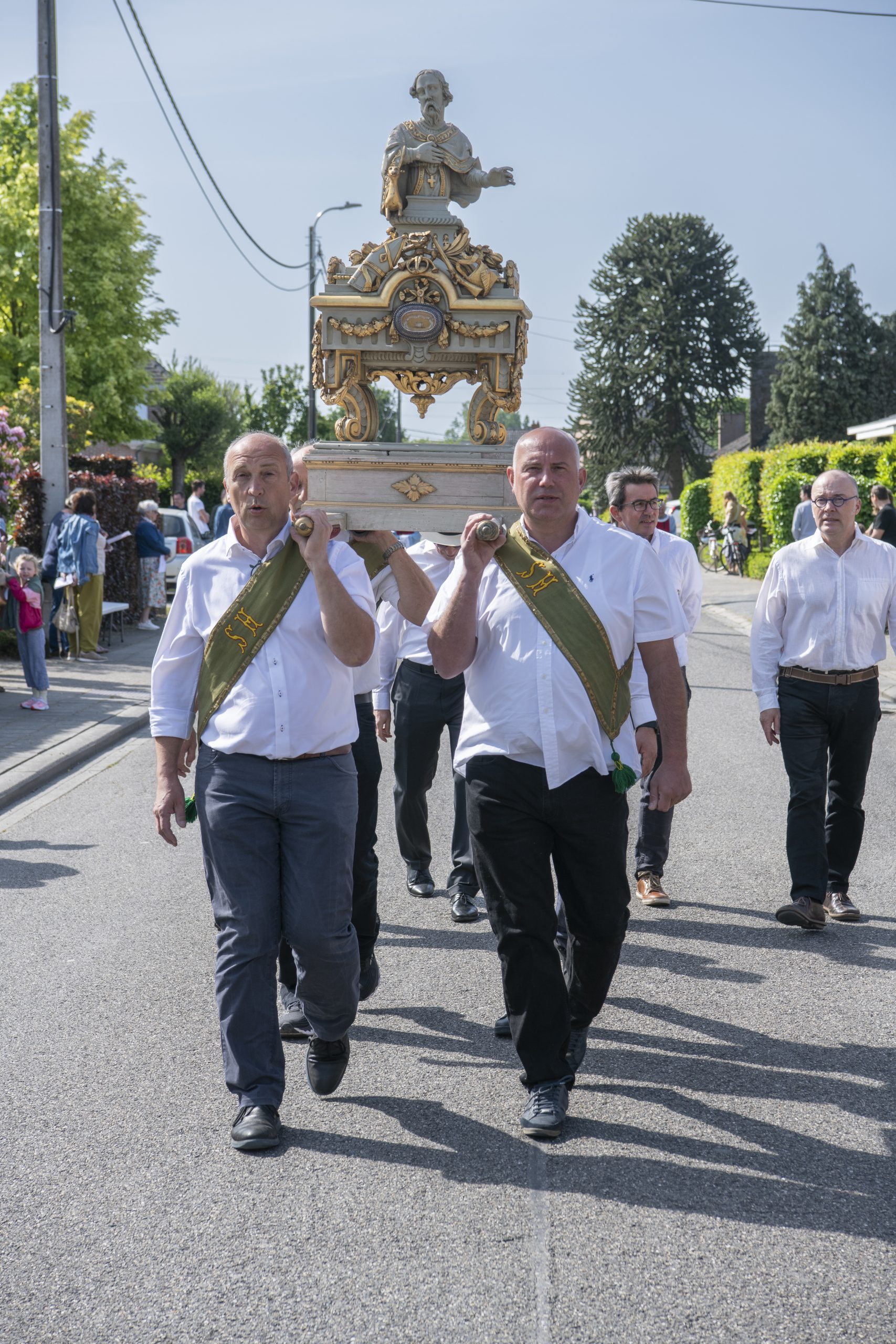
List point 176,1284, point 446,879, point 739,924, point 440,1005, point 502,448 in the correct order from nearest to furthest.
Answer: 1. point 176,1284
2. point 502,448
3. point 440,1005
4. point 739,924
5. point 446,879

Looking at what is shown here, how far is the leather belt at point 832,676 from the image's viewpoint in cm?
618

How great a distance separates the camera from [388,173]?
5.31 m

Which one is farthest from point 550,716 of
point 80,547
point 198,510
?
point 198,510

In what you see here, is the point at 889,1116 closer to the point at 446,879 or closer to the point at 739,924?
the point at 739,924

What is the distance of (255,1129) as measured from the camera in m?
3.91

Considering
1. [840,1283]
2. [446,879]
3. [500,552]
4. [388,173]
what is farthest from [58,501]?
[840,1283]

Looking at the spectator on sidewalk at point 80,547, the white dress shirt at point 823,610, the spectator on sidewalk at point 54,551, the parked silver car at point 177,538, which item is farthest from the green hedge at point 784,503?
the white dress shirt at point 823,610

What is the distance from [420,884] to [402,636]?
1.27 metres

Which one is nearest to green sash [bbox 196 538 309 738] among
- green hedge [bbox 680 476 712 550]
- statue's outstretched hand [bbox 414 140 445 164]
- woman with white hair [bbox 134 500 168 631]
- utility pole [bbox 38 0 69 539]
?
statue's outstretched hand [bbox 414 140 445 164]

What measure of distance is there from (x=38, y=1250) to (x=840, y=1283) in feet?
6.36

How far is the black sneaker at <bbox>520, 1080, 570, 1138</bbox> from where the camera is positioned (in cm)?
397

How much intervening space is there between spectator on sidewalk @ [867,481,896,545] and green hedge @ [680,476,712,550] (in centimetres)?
2438

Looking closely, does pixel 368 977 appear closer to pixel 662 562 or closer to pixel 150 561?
pixel 662 562

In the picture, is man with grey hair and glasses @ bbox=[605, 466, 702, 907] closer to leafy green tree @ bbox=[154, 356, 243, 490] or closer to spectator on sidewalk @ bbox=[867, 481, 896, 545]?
spectator on sidewalk @ bbox=[867, 481, 896, 545]
